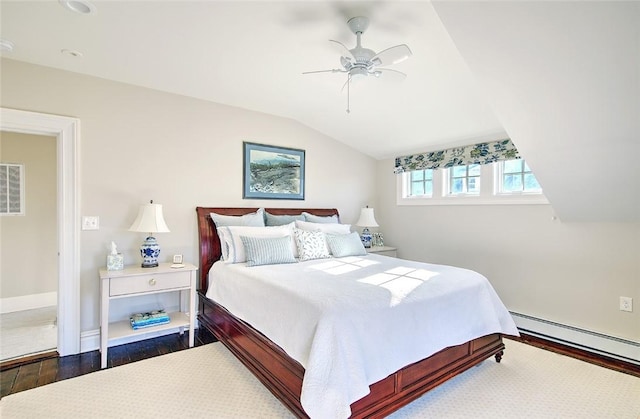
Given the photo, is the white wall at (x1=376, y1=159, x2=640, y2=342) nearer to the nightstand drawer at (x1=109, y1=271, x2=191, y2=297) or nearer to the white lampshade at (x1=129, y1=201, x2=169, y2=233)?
the nightstand drawer at (x1=109, y1=271, x2=191, y2=297)

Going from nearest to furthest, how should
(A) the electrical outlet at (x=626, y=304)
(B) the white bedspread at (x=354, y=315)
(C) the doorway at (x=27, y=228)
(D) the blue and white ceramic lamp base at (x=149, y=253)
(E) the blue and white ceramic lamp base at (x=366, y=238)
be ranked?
(B) the white bedspread at (x=354, y=315), (A) the electrical outlet at (x=626, y=304), (D) the blue and white ceramic lamp base at (x=149, y=253), (C) the doorway at (x=27, y=228), (E) the blue and white ceramic lamp base at (x=366, y=238)

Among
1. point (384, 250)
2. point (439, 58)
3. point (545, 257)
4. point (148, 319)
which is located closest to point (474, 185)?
point (545, 257)

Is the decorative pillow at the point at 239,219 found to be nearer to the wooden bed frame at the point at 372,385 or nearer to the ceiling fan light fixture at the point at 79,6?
the wooden bed frame at the point at 372,385

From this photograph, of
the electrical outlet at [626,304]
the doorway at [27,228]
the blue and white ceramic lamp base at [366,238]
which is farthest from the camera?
the blue and white ceramic lamp base at [366,238]

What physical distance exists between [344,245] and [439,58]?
2.09 m

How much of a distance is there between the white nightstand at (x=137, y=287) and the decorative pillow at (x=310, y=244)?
1125 mm

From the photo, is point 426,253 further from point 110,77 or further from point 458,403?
point 110,77

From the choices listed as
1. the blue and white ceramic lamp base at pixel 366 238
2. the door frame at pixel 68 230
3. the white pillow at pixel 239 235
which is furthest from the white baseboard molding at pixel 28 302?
the blue and white ceramic lamp base at pixel 366 238

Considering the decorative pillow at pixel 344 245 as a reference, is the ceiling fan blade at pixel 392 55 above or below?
above

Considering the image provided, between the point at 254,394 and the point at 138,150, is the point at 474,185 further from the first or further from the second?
the point at 138,150

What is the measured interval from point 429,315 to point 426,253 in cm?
264

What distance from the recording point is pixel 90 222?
3016 millimetres

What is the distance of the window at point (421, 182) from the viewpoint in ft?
15.4

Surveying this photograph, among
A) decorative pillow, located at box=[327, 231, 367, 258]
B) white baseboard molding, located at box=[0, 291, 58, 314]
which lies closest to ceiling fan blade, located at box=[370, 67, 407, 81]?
decorative pillow, located at box=[327, 231, 367, 258]
